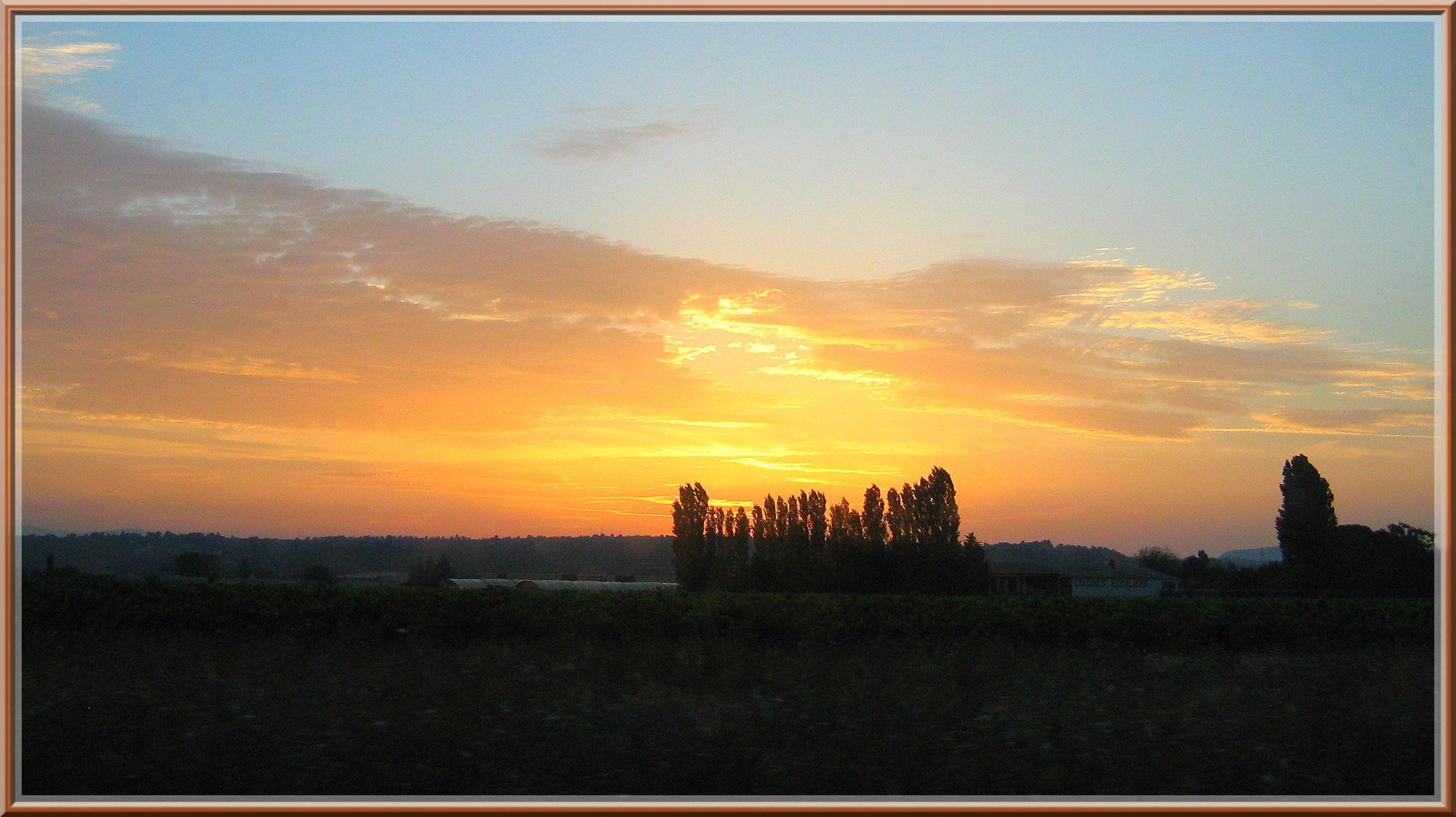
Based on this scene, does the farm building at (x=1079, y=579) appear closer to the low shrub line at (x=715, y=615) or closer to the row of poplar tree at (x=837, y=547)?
the row of poplar tree at (x=837, y=547)

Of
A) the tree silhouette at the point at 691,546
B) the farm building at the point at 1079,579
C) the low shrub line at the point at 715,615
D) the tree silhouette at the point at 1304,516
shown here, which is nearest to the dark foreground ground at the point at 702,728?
the low shrub line at the point at 715,615

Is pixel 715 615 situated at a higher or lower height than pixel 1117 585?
higher

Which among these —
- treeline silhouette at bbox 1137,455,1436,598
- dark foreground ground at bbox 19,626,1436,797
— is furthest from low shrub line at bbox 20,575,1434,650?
dark foreground ground at bbox 19,626,1436,797

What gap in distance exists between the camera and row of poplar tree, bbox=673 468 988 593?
1208 inches

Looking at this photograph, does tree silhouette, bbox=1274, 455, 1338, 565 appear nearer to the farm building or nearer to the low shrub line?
the low shrub line

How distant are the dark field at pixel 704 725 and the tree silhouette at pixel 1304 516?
11.9 meters

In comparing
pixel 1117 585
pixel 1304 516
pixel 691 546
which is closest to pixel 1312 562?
pixel 1304 516

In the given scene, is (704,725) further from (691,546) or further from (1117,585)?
(1117,585)

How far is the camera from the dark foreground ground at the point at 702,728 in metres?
6.91

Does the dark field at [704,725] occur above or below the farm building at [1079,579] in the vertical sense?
above

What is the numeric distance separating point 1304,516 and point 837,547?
14398 mm

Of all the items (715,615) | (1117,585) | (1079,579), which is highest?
(715,615)

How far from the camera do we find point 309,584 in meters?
20.7

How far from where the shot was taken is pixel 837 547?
32.9 meters
